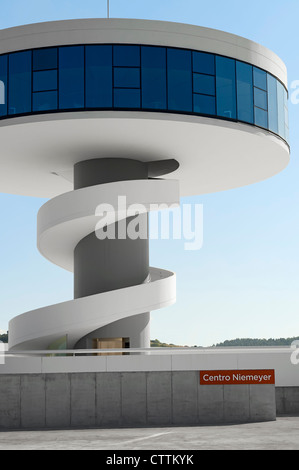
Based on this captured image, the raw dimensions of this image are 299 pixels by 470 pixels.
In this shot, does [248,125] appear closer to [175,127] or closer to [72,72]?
[175,127]

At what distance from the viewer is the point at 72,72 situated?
99.5ft

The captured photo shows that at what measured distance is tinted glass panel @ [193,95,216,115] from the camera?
30906 millimetres

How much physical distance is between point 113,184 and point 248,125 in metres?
5.97

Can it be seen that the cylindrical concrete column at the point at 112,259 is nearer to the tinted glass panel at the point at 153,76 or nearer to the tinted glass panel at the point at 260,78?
the tinted glass panel at the point at 153,76

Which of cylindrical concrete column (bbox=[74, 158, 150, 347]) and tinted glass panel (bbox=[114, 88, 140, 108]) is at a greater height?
tinted glass panel (bbox=[114, 88, 140, 108])

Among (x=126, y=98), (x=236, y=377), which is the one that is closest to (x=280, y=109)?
(x=126, y=98)

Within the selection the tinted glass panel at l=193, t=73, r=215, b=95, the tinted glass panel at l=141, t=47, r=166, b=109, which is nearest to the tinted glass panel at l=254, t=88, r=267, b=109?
the tinted glass panel at l=193, t=73, r=215, b=95

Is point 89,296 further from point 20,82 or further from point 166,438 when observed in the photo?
point 20,82

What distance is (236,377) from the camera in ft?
95.7

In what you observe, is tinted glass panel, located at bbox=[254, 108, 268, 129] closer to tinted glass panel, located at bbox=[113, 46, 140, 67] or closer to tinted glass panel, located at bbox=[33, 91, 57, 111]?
tinted glass panel, located at bbox=[113, 46, 140, 67]

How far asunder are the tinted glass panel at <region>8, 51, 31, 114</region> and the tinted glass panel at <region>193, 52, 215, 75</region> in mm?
6436

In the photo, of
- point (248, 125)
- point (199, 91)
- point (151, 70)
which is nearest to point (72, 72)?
point (151, 70)

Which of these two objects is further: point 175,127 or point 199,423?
point 175,127

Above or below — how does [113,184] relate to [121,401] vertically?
above
